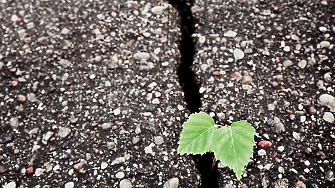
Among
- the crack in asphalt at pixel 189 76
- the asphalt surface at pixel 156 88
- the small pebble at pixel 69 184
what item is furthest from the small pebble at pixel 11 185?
the crack in asphalt at pixel 189 76

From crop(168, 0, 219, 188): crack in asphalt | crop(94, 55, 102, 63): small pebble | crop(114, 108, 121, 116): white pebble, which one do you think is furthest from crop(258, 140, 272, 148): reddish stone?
crop(94, 55, 102, 63): small pebble

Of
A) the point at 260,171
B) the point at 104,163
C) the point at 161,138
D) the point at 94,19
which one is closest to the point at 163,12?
the point at 94,19

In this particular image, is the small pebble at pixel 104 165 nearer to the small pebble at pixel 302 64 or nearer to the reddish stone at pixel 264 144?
the reddish stone at pixel 264 144

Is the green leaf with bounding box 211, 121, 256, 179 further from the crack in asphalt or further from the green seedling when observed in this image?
the crack in asphalt

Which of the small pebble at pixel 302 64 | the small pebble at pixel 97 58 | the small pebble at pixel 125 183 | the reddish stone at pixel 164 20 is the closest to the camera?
the small pebble at pixel 125 183

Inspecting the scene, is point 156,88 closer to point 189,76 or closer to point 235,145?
point 189,76

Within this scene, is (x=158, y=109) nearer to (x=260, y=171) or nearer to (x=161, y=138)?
(x=161, y=138)

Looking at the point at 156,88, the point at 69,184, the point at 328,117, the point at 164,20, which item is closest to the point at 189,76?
the point at 156,88
